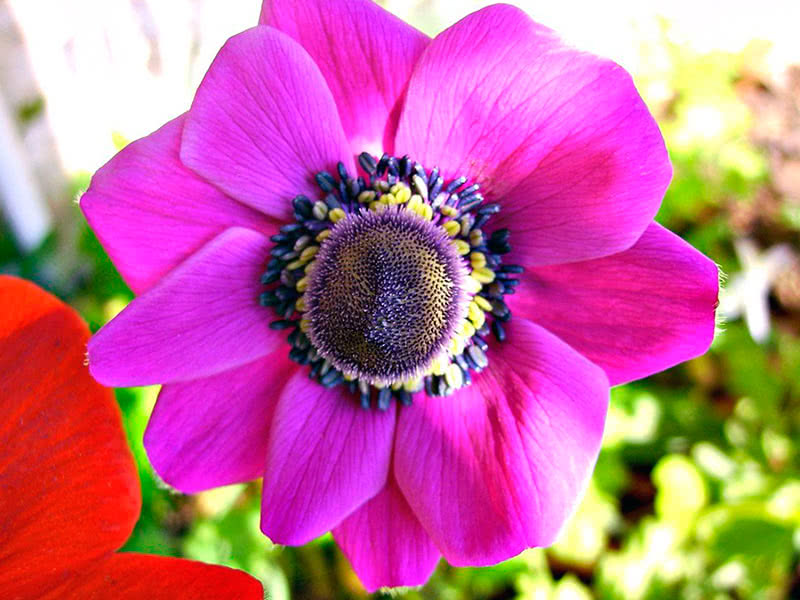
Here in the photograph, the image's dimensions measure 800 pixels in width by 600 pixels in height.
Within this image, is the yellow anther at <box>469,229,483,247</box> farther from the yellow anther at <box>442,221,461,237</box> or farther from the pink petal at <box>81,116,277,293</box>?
the pink petal at <box>81,116,277,293</box>

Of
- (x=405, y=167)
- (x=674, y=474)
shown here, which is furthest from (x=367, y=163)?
(x=674, y=474)

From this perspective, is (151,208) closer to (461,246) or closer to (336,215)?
(336,215)

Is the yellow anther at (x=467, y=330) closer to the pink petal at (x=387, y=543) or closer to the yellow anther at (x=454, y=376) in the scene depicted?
the yellow anther at (x=454, y=376)

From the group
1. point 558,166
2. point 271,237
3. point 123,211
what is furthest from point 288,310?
point 558,166

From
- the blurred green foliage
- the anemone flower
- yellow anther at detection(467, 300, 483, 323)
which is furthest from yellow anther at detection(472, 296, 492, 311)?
the blurred green foliage

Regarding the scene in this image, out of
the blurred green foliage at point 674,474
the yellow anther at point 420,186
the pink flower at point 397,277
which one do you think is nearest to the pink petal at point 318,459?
the pink flower at point 397,277

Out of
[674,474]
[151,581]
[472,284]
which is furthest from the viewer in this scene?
[674,474]
